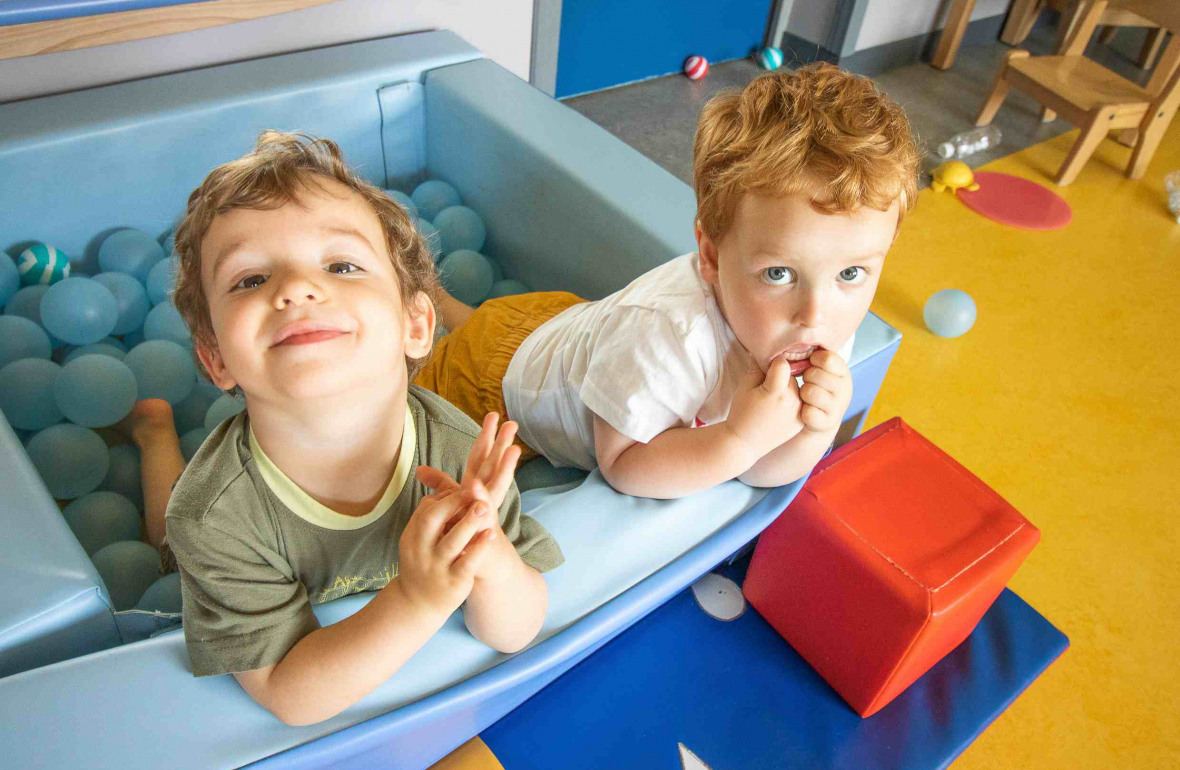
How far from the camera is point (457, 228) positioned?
1.48m

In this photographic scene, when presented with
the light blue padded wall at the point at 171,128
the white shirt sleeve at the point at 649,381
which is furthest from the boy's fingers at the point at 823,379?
the light blue padded wall at the point at 171,128

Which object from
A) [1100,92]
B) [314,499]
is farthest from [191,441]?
[1100,92]

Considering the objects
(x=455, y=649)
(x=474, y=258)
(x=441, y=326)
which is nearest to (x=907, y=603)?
(x=455, y=649)

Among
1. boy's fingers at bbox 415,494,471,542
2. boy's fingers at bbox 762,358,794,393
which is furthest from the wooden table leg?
boy's fingers at bbox 415,494,471,542

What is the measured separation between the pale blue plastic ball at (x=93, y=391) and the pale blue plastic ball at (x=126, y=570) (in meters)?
0.21

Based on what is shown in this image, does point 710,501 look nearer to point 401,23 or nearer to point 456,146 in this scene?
point 456,146

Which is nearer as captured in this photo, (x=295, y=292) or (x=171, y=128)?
(x=295, y=292)

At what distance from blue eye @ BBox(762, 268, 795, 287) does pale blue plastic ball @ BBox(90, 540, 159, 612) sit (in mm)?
785

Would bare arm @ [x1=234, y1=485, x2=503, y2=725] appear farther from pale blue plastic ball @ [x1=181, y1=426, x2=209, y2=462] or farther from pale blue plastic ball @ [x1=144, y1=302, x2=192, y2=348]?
pale blue plastic ball @ [x1=144, y1=302, x2=192, y2=348]

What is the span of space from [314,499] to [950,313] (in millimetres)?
1560

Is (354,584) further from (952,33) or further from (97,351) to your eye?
(952,33)

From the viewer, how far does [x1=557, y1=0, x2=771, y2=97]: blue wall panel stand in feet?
7.93

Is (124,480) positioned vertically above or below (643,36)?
below

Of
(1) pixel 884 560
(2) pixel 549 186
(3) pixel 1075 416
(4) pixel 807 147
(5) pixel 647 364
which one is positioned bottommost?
(3) pixel 1075 416
